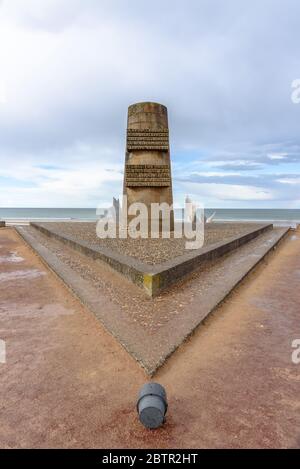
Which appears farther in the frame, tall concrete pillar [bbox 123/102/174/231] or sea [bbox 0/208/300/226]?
sea [bbox 0/208/300/226]

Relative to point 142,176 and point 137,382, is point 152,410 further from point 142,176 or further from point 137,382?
point 142,176

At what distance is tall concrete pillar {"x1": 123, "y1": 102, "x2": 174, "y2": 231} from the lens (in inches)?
513

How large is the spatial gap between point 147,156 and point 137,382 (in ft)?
37.1

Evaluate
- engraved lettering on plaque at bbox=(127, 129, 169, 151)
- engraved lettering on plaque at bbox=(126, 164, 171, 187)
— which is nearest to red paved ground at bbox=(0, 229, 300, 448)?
engraved lettering on plaque at bbox=(126, 164, 171, 187)

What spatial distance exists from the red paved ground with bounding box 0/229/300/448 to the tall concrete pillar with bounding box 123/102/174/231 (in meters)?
8.67

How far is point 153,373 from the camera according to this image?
118 inches

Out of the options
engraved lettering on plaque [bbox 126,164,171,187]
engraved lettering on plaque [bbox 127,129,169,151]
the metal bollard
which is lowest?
the metal bollard

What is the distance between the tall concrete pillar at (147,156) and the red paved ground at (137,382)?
8.67 m

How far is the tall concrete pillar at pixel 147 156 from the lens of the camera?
513 inches

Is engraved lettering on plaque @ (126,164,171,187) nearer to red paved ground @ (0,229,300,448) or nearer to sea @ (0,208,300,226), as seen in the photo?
red paved ground @ (0,229,300,448)

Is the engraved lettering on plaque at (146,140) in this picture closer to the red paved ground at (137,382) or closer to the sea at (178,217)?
the red paved ground at (137,382)
